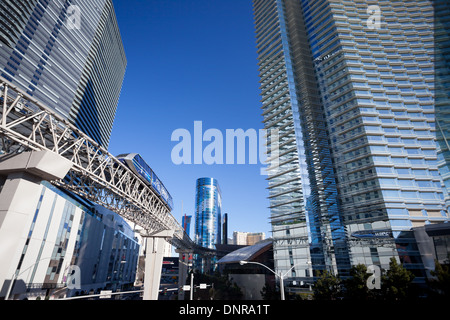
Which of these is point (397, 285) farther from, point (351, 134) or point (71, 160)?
point (71, 160)

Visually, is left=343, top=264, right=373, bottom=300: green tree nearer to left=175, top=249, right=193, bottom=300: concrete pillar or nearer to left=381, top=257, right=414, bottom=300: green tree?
left=381, top=257, right=414, bottom=300: green tree

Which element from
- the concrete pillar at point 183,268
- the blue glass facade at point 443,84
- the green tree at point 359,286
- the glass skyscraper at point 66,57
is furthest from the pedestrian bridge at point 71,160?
the glass skyscraper at point 66,57

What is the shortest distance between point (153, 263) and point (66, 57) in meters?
118

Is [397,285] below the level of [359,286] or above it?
above

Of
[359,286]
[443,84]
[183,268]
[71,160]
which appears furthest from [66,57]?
[443,84]

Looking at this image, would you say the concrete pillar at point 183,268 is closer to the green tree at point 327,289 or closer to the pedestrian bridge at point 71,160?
the pedestrian bridge at point 71,160

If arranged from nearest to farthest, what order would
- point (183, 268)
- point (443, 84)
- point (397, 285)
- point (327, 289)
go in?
point (397, 285), point (327, 289), point (443, 84), point (183, 268)

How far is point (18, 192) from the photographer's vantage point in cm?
1222

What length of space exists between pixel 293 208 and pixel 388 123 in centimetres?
2914

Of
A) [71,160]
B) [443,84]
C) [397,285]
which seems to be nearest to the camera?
[71,160]

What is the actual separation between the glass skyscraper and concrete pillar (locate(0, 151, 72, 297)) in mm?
98067

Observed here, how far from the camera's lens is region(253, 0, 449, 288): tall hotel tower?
150ft

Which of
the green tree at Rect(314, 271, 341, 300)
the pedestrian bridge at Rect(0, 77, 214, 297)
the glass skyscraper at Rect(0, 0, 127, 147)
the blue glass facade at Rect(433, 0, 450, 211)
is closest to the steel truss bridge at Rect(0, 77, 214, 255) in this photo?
the pedestrian bridge at Rect(0, 77, 214, 297)
